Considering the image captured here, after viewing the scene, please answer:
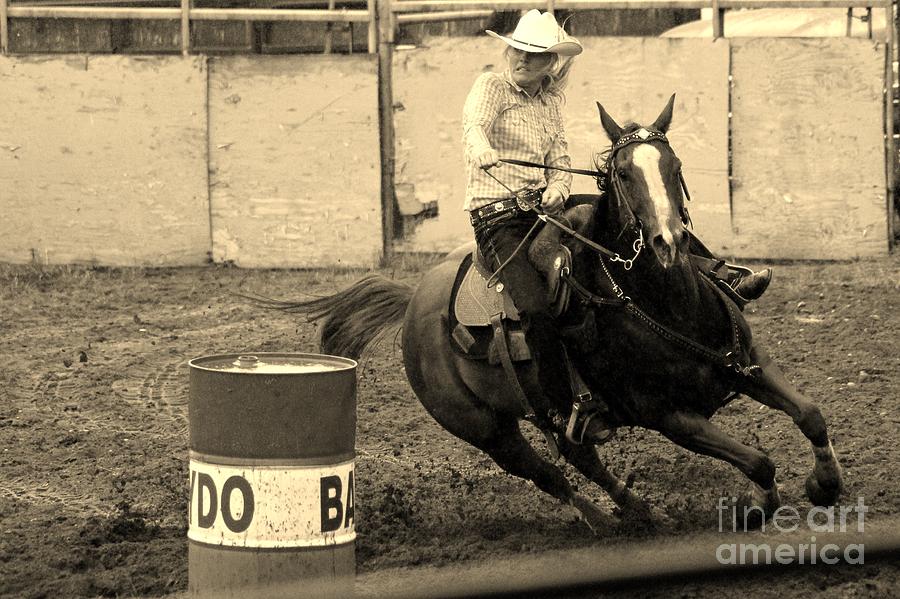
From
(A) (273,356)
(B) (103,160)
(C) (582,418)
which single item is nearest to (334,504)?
(A) (273,356)

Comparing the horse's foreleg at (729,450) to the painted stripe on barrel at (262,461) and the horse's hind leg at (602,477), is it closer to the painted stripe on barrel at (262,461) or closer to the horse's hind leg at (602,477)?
the horse's hind leg at (602,477)

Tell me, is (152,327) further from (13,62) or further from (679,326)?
(679,326)

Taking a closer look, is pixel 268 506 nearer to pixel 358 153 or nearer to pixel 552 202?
pixel 552 202

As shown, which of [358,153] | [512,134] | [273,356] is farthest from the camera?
[358,153]

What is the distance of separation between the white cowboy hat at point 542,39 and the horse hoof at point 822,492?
1.93 meters

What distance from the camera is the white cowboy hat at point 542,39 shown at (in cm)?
566

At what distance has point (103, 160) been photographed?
1220 centimetres

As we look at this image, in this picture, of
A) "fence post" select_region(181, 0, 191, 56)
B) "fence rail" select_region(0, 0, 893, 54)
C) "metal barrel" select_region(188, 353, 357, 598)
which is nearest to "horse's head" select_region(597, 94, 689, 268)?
"metal barrel" select_region(188, 353, 357, 598)

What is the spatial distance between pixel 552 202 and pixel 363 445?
2.40 m

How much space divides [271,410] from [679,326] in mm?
1713

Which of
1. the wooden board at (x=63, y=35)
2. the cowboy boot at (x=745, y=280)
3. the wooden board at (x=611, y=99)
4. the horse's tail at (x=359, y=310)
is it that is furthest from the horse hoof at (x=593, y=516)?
the wooden board at (x=63, y=35)

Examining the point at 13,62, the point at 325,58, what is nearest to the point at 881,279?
the point at 325,58

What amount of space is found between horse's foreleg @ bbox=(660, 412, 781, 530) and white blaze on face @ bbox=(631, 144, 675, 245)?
0.84 meters

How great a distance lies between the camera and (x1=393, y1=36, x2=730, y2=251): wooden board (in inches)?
472
